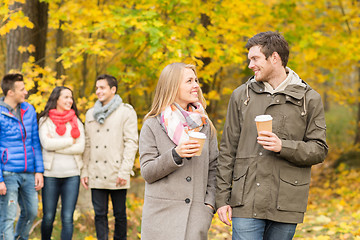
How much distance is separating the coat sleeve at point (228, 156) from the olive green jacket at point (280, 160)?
0.02 meters

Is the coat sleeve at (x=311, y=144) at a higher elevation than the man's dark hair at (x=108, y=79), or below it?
below

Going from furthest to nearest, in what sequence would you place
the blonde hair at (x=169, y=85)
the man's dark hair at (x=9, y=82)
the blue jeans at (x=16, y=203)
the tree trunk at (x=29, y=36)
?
the tree trunk at (x=29, y=36) → the man's dark hair at (x=9, y=82) → the blue jeans at (x=16, y=203) → the blonde hair at (x=169, y=85)

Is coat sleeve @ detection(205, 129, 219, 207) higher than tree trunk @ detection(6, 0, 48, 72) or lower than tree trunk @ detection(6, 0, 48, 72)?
lower

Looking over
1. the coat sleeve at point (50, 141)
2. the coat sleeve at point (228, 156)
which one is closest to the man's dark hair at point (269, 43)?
the coat sleeve at point (228, 156)

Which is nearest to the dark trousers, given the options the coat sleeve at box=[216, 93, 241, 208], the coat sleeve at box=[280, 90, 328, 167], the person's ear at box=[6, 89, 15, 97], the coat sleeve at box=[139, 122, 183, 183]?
the person's ear at box=[6, 89, 15, 97]

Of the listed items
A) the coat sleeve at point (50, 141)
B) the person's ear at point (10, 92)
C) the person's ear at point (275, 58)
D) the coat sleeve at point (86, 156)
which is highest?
the person's ear at point (275, 58)

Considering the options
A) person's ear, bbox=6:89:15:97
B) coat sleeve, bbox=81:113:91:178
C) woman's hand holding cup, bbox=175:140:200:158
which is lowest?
coat sleeve, bbox=81:113:91:178

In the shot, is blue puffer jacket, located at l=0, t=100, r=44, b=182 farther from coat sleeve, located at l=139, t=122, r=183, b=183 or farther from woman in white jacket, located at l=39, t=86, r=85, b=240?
coat sleeve, located at l=139, t=122, r=183, b=183

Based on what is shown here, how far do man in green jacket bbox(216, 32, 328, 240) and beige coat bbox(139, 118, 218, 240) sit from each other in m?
0.15

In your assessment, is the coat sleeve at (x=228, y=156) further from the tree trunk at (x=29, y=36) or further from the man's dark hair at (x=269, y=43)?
the tree trunk at (x=29, y=36)

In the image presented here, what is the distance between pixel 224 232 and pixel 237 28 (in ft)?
11.5

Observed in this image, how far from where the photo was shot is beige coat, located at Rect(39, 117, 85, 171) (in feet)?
16.0

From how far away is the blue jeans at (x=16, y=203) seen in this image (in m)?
4.58

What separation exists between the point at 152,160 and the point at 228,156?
523mm
